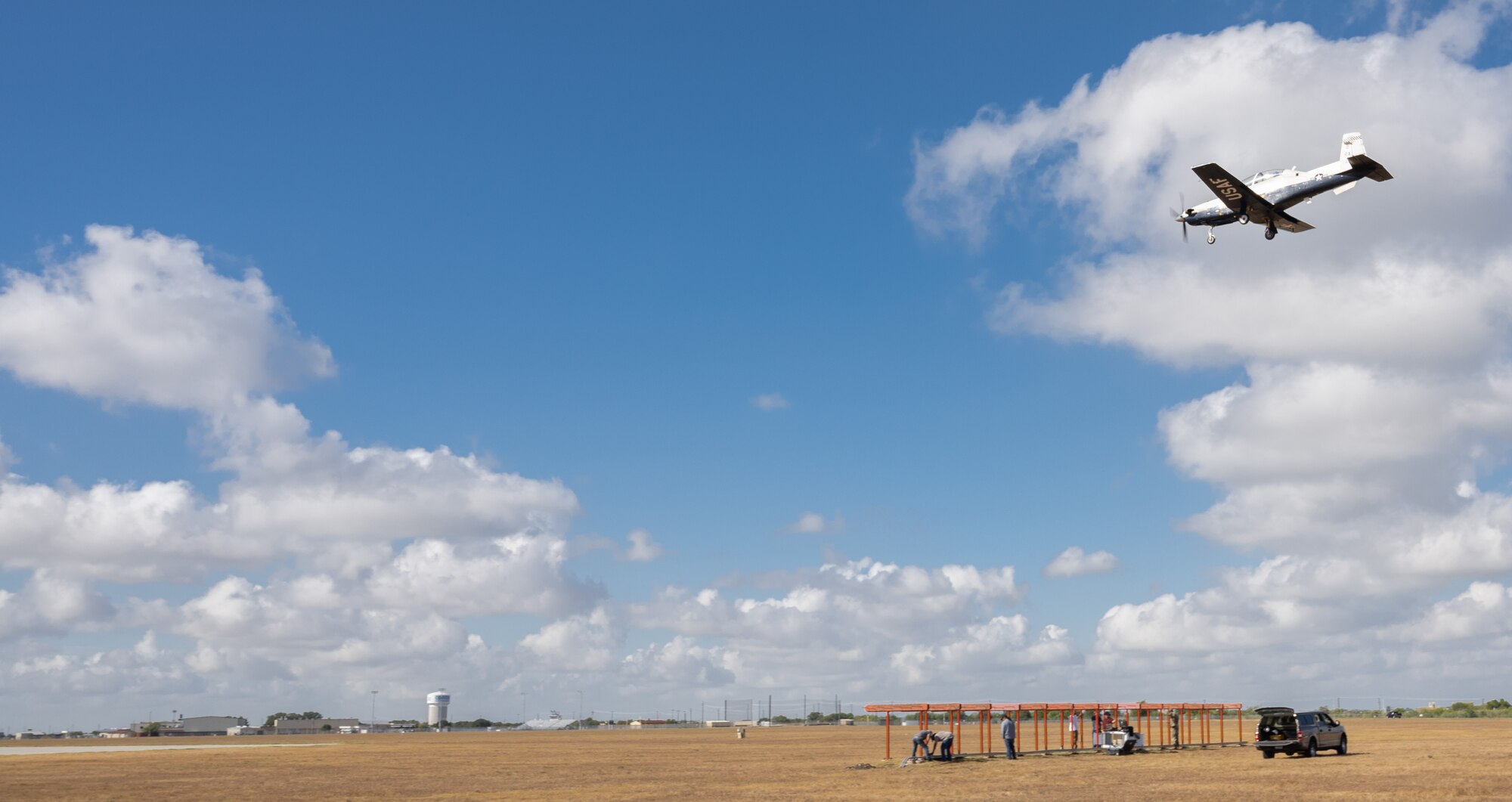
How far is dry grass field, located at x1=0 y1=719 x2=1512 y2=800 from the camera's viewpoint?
115ft

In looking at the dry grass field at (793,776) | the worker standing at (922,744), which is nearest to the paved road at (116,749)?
the dry grass field at (793,776)

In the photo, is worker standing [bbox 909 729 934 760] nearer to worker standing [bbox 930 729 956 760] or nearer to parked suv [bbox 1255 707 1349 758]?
worker standing [bbox 930 729 956 760]

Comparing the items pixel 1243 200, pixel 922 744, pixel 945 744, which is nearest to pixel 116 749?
pixel 922 744

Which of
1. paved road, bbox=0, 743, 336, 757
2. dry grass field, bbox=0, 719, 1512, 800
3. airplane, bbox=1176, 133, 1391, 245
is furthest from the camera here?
paved road, bbox=0, 743, 336, 757

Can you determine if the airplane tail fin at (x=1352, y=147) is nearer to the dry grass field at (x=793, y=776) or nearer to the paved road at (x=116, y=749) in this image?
the dry grass field at (x=793, y=776)

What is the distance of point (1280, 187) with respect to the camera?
46.3 m

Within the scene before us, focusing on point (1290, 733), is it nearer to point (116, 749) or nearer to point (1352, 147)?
point (1352, 147)

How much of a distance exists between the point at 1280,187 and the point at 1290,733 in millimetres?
22078

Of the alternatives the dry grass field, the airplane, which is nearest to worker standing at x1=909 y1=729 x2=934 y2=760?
→ the dry grass field

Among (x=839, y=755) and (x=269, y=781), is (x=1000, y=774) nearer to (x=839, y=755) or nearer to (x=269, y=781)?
(x=839, y=755)

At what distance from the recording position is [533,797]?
37.6 metres

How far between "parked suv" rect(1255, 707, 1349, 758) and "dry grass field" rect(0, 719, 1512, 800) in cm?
91

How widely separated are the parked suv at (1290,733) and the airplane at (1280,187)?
1954 cm

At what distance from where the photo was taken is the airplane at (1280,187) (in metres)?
44.0
